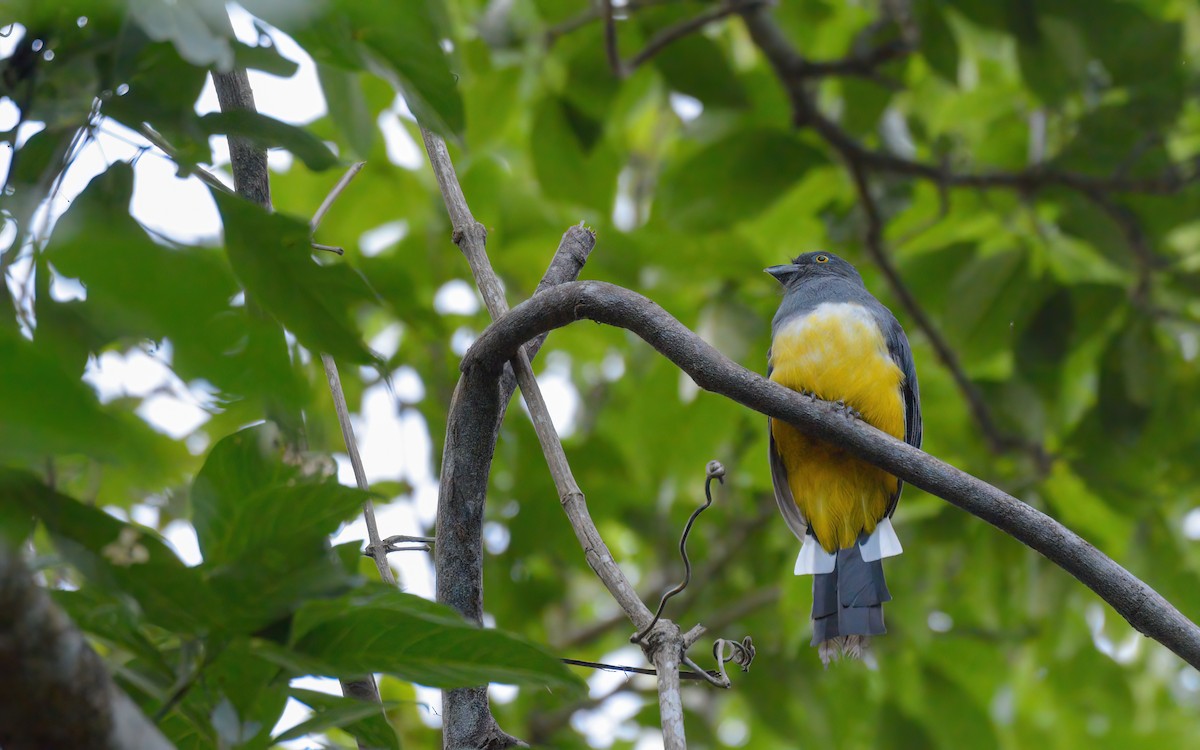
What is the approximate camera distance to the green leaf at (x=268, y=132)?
1209 mm

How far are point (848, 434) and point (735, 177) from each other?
2938mm

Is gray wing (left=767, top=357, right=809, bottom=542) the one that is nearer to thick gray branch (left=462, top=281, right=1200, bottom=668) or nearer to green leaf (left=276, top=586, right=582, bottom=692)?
thick gray branch (left=462, top=281, right=1200, bottom=668)

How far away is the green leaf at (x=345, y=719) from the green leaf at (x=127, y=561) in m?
0.20

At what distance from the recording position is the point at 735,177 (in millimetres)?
4527

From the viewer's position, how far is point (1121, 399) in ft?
15.2

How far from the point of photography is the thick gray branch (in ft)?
5.46

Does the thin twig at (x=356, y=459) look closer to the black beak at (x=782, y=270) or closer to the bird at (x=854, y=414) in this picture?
the bird at (x=854, y=414)

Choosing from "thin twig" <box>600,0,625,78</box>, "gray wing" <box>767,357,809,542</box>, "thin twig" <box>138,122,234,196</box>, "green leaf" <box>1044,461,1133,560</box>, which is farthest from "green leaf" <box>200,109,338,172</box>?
"green leaf" <box>1044,461,1133,560</box>

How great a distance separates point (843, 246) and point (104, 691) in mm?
4667

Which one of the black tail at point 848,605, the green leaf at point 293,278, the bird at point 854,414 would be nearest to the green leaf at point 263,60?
the green leaf at point 293,278

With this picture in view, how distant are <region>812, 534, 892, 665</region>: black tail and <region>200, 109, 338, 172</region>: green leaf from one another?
1.95 metres

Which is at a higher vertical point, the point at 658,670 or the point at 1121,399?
the point at 1121,399

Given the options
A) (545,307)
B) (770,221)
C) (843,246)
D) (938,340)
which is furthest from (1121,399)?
(545,307)

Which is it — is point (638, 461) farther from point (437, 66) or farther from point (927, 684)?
point (437, 66)
